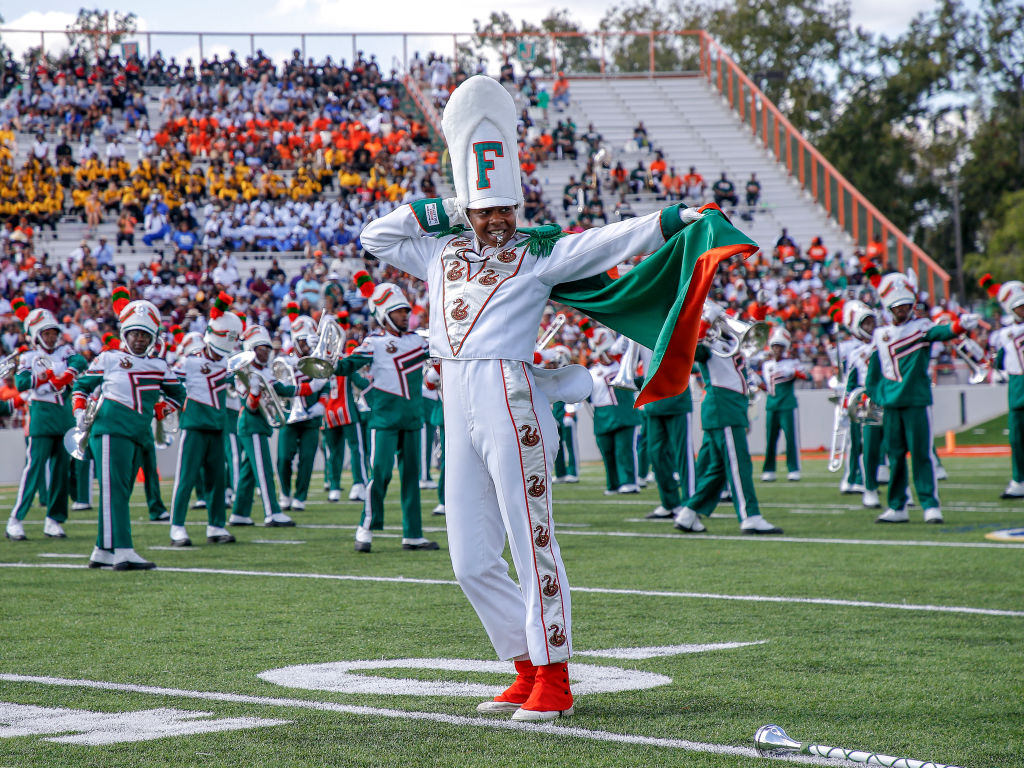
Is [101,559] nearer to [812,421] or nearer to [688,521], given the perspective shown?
[688,521]

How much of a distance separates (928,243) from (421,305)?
35.4m

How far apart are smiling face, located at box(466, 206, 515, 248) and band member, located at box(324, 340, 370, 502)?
10192 mm

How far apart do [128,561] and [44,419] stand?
401 cm

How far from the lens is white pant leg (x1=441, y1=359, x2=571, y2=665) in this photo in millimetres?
4637

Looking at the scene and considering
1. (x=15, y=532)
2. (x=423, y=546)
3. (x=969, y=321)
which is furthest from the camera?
(x=15, y=532)

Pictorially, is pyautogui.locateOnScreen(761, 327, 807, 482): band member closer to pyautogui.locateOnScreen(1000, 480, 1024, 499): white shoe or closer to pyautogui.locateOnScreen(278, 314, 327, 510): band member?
pyautogui.locateOnScreen(1000, 480, 1024, 499): white shoe

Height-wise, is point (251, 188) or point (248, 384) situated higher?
point (251, 188)

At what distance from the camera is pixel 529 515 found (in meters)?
4.66

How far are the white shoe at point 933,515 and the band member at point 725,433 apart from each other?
4.68 feet

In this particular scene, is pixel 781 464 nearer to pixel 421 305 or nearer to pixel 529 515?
pixel 421 305

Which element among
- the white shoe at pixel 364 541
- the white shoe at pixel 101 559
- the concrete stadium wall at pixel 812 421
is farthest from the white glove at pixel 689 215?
the concrete stadium wall at pixel 812 421

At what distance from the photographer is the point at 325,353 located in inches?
421

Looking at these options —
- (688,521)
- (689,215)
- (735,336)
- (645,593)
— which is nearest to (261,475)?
(688,521)

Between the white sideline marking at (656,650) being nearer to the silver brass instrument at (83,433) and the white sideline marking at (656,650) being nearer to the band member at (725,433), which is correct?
the silver brass instrument at (83,433)
